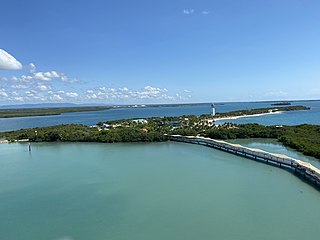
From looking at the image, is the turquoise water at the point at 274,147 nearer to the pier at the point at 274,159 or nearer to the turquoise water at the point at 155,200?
the pier at the point at 274,159

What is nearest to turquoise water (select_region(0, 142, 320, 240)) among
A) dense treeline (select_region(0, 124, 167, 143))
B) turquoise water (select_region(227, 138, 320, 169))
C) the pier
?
the pier

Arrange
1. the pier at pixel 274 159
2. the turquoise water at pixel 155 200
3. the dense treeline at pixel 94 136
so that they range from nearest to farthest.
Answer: the turquoise water at pixel 155 200 → the pier at pixel 274 159 → the dense treeline at pixel 94 136

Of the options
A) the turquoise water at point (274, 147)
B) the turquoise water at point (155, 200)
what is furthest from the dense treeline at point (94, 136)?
the turquoise water at point (274, 147)

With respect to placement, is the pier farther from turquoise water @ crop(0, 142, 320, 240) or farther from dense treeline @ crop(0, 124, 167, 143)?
dense treeline @ crop(0, 124, 167, 143)

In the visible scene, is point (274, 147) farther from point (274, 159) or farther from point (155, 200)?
point (155, 200)

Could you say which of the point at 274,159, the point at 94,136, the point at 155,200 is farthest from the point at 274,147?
the point at 94,136

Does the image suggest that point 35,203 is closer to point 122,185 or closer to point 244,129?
point 122,185
